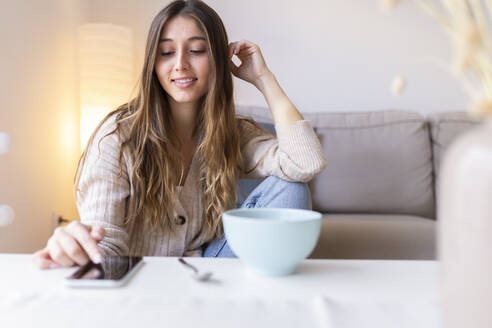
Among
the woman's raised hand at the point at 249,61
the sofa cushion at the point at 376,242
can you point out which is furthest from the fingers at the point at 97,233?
the sofa cushion at the point at 376,242

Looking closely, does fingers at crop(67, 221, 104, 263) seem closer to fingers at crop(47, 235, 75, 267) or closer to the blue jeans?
fingers at crop(47, 235, 75, 267)

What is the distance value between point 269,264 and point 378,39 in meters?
2.24

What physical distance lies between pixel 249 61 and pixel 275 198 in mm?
436

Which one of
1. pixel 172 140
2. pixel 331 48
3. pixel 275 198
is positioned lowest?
pixel 275 198

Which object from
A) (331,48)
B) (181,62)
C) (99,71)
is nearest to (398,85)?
(181,62)

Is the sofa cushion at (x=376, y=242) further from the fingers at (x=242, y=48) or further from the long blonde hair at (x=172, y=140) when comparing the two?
the fingers at (x=242, y=48)

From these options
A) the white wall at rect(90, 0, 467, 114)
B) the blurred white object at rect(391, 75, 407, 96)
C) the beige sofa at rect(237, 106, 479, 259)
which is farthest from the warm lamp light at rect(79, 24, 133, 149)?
the blurred white object at rect(391, 75, 407, 96)

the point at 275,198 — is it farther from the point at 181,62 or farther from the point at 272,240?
the point at 272,240

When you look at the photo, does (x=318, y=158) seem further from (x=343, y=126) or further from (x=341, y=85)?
(x=341, y=85)

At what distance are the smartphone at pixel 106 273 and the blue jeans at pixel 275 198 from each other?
0.50m

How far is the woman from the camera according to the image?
1.13 m

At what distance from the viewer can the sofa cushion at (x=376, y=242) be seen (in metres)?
1.75

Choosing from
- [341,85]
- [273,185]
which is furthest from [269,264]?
[341,85]

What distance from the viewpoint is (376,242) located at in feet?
5.74
